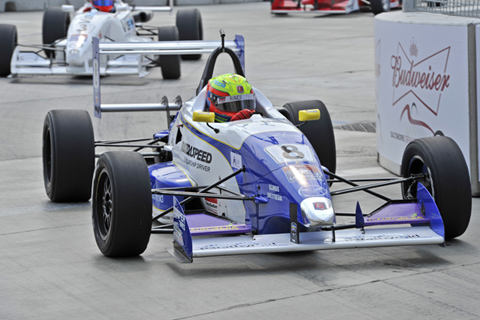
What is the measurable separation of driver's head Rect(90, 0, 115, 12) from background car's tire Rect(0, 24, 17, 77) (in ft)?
5.94

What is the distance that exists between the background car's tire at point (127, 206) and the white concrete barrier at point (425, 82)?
3.60 m

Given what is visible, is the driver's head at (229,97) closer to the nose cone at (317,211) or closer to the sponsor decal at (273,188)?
the sponsor decal at (273,188)

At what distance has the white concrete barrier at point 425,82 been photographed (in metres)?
8.83

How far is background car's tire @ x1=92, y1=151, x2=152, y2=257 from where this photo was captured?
6.59m

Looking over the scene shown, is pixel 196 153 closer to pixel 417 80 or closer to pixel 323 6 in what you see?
pixel 417 80

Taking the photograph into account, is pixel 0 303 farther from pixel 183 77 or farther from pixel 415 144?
pixel 183 77

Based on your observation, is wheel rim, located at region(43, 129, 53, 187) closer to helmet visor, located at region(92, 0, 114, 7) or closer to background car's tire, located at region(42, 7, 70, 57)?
helmet visor, located at region(92, 0, 114, 7)

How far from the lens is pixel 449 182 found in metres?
6.91

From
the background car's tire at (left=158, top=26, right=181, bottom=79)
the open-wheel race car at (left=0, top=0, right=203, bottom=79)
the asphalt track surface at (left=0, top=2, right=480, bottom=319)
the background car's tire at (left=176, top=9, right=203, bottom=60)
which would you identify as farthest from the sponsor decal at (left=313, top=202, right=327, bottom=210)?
the background car's tire at (left=176, top=9, right=203, bottom=60)

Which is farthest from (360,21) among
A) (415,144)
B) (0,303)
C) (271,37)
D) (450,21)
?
(0,303)

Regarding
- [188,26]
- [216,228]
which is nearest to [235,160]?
[216,228]

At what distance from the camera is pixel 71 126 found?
861 centimetres

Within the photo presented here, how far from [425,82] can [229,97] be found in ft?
8.19

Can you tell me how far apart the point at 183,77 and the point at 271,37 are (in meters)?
7.36
